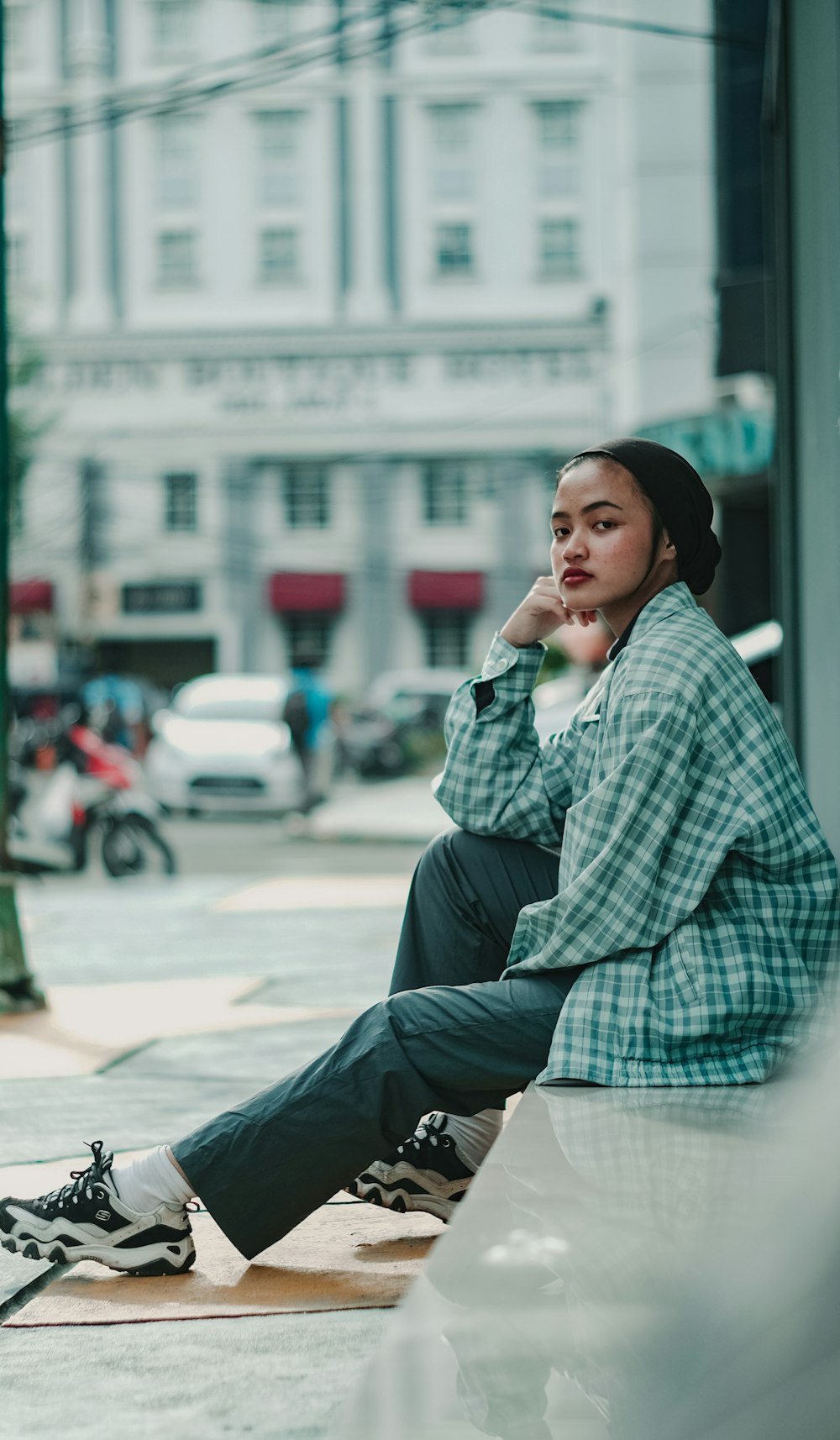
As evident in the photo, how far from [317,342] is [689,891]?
3060cm

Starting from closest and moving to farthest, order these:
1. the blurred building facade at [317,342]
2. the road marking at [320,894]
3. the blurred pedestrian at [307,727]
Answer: the road marking at [320,894] < the blurred pedestrian at [307,727] < the blurred building facade at [317,342]

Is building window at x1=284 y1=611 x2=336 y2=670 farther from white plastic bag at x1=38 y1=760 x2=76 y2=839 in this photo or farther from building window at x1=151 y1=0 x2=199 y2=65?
white plastic bag at x1=38 y1=760 x2=76 y2=839

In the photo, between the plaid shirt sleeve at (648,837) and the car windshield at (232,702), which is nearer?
the plaid shirt sleeve at (648,837)

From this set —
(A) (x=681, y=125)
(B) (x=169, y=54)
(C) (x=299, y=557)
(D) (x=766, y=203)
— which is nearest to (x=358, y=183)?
(B) (x=169, y=54)

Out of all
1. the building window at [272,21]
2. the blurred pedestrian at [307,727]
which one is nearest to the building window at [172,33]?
the building window at [272,21]

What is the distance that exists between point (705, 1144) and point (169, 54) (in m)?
33.7

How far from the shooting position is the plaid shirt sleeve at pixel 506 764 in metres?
2.62

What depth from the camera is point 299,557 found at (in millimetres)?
31578

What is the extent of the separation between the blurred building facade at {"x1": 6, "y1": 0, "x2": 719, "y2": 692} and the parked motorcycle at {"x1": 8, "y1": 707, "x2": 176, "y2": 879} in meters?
19.6

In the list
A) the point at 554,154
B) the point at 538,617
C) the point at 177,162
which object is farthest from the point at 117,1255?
the point at 177,162

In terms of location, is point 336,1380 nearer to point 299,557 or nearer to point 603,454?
point 603,454

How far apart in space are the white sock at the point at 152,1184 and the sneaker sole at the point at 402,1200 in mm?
358

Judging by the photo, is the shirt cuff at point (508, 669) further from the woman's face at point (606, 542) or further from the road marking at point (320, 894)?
the road marking at point (320, 894)

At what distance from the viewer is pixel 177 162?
32125 millimetres
